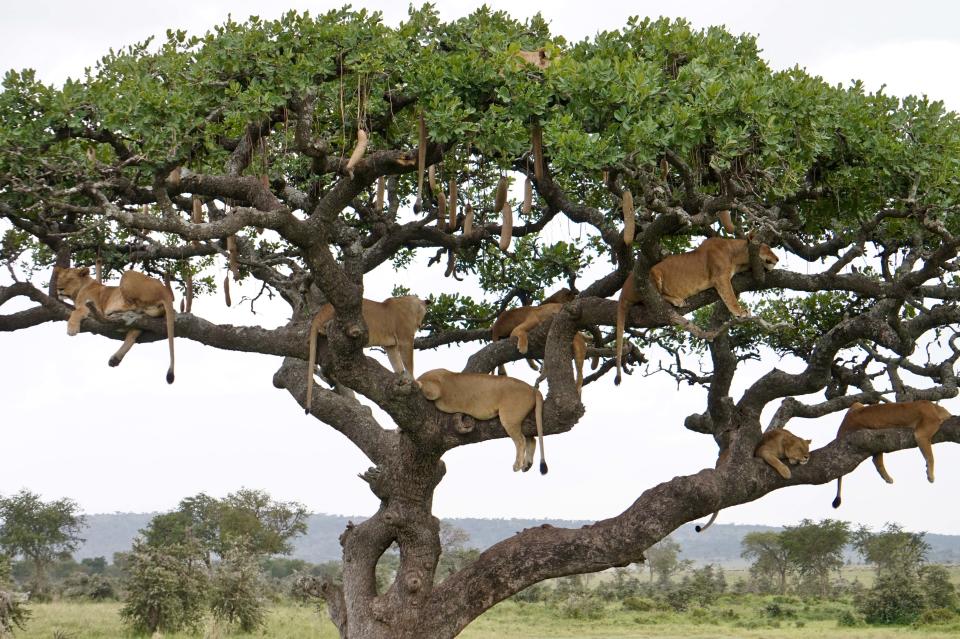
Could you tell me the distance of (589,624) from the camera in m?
28.4

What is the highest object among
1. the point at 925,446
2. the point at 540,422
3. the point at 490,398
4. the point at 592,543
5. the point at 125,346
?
the point at 125,346

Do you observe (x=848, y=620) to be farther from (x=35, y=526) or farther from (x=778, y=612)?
(x=35, y=526)

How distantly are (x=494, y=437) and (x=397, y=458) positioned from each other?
146 cm

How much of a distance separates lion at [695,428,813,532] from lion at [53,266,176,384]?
6521mm

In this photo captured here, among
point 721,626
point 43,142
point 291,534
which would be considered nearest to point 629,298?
point 43,142

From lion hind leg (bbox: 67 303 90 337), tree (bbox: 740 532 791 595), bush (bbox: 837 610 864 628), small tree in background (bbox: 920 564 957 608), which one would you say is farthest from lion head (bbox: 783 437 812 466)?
tree (bbox: 740 532 791 595)

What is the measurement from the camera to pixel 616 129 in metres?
9.15

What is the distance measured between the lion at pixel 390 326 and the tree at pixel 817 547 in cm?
3776

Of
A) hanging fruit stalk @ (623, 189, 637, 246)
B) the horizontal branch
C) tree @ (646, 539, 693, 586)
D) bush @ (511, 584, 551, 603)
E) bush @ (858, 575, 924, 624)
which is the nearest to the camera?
hanging fruit stalk @ (623, 189, 637, 246)

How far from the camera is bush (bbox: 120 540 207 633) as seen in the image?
2350cm

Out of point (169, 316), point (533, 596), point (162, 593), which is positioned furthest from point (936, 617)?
point (169, 316)

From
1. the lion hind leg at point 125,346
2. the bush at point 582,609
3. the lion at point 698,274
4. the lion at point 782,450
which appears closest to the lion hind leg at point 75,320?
the lion hind leg at point 125,346

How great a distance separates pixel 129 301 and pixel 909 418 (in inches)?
348

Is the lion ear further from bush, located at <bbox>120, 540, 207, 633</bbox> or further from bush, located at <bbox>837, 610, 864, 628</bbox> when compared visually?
bush, located at <bbox>837, 610, 864, 628</bbox>
